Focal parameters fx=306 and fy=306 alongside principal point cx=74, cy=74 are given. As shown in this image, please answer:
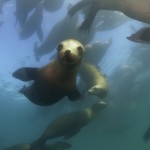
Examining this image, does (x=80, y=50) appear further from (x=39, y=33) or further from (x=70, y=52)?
(x=39, y=33)

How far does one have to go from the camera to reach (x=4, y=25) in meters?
11.7

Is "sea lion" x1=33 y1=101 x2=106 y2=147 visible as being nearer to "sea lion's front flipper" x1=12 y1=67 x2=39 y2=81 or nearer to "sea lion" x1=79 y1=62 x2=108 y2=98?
"sea lion" x1=79 y1=62 x2=108 y2=98

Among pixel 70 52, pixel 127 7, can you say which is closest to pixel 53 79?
pixel 70 52

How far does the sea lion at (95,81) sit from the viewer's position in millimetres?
7834

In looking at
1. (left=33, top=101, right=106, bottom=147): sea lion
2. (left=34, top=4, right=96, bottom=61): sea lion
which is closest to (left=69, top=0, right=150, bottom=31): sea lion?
(left=34, top=4, right=96, bottom=61): sea lion

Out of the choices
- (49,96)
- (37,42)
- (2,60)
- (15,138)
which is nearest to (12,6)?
(37,42)

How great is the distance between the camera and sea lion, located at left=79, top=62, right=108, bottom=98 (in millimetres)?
7834

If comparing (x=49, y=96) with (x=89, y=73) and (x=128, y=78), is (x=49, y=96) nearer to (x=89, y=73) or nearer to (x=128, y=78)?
(x=89, y=73)

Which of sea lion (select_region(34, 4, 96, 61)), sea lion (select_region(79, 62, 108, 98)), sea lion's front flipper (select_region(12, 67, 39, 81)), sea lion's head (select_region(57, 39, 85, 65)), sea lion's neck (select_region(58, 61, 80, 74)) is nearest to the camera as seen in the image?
sea lion's head (select_region(57, 39, 85, 65))

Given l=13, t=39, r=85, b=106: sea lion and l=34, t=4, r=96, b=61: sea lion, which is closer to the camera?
l=13, t=39, r=85, b=106: sea lion

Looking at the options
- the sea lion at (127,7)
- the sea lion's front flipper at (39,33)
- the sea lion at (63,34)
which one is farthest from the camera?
the sea lion's front flipper at (39,33)

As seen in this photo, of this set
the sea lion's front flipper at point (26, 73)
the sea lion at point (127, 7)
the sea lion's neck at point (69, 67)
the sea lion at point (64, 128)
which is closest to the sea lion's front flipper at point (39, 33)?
the sea lion at point (64, 128)

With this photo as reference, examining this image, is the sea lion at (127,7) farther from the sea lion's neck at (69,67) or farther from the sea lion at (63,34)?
the sea lion at (63,34)

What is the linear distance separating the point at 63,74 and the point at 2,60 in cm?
1009
